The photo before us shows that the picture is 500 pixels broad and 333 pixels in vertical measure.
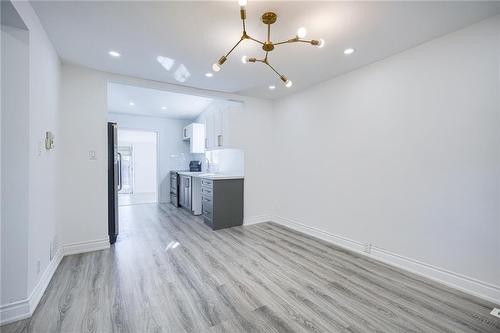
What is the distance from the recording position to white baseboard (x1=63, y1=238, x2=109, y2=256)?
2914mm

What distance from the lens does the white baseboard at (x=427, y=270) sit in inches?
77.9

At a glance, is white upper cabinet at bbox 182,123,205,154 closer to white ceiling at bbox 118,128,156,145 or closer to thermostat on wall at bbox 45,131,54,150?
white ceiling at bbox 118,128,156,145

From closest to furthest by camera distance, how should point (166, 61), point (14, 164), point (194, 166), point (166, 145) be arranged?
point (14, 164), point (166, 61), point (194, 166), point (166, 145)

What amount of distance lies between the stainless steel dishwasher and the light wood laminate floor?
6.89 ft

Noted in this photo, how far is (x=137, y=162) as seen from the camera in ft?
29.1

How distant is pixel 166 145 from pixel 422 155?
6.23 m

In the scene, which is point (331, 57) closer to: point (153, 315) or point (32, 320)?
point (153, 315)

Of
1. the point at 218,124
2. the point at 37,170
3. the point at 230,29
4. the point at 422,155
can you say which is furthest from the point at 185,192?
the point at 422,155

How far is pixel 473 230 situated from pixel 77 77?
4.89m

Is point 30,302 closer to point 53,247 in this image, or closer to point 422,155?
point 53,247

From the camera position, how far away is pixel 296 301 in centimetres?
197

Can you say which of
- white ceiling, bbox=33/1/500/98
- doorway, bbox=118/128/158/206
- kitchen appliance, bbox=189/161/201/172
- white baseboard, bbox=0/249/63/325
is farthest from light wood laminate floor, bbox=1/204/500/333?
doorway, bbox=118/128/158/206

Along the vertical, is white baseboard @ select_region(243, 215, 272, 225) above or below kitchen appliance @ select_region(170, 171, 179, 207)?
below

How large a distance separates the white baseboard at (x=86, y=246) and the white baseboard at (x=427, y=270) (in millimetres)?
3240
